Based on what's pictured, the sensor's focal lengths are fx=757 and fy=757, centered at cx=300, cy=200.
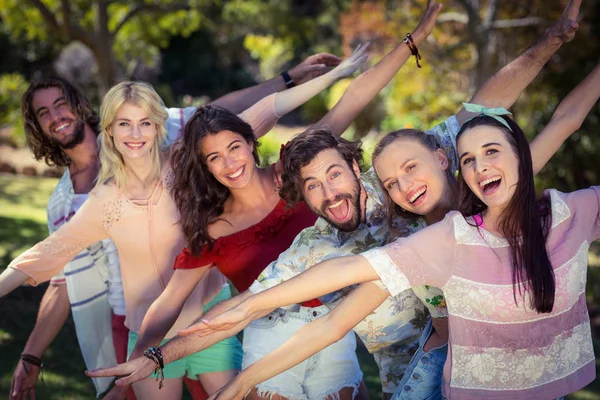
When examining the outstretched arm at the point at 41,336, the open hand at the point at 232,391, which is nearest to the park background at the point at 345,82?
the outstretched arm at the point at 41,336

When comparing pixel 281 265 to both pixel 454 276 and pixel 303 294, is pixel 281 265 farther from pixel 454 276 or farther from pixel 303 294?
pixel 454 276

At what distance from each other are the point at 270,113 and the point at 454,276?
1707 mm

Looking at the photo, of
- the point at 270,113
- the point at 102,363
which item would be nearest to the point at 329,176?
the point at 270,113

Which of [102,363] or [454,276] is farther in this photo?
[102,363]

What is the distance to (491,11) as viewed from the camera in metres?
8.85

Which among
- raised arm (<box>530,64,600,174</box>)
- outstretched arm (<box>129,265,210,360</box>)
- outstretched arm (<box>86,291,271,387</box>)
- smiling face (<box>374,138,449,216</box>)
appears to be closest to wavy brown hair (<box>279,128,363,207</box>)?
smiling face (<box>374,138,449,216</box>)

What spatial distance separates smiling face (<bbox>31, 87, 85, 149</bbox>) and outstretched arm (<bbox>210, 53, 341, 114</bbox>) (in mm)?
777

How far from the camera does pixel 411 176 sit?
9.08ft

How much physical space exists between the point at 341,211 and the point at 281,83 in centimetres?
149

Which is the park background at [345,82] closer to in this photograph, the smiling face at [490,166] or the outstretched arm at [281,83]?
the outstretched arm at [281,83]

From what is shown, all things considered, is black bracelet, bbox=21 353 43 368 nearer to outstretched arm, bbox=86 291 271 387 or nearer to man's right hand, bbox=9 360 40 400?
man's right hand, bbox=9 360 40 400

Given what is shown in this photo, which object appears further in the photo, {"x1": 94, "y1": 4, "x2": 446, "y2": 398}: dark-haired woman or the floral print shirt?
{"x1": 94, "y1": 4, "x2": 446, "y2": 398}: dark-haired woman

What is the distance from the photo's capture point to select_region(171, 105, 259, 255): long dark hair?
10.7ft

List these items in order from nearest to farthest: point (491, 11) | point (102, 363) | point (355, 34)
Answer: point (102, 363) → point (491, 11) → point (355, 34)
